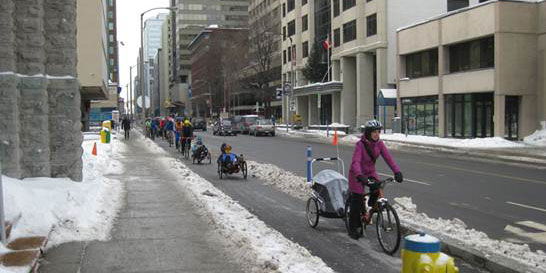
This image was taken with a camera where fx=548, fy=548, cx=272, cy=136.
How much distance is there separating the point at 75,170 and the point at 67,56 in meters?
2.19

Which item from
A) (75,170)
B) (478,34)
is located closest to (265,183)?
(75,170)

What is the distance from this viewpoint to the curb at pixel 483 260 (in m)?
6.15

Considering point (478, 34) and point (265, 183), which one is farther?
point (478, 34)

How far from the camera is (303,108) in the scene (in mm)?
75188

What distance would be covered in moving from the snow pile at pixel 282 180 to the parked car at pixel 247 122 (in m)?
32.6

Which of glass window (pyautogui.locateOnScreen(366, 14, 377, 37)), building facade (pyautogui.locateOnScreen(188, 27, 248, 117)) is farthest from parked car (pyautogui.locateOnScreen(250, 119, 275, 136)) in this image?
building facade (pyautogui.locateOnScreen(188, 27, 248, 117))

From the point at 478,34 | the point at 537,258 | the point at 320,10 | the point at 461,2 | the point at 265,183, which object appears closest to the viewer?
the point at 537,258

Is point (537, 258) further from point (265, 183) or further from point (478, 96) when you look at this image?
point (478, 96)

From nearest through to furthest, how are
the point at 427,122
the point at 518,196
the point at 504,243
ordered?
1. the point at 504,243
2. the point at 518,196
3. the point at 427,122

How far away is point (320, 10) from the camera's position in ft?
222

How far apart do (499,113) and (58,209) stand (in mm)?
28977

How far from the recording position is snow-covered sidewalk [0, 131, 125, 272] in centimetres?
747

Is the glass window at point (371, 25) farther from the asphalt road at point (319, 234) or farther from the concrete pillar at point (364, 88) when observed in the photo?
the asphalt road at point (319, 234)

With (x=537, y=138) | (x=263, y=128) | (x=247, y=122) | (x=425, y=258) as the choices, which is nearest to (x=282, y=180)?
(x=425, y=258)
